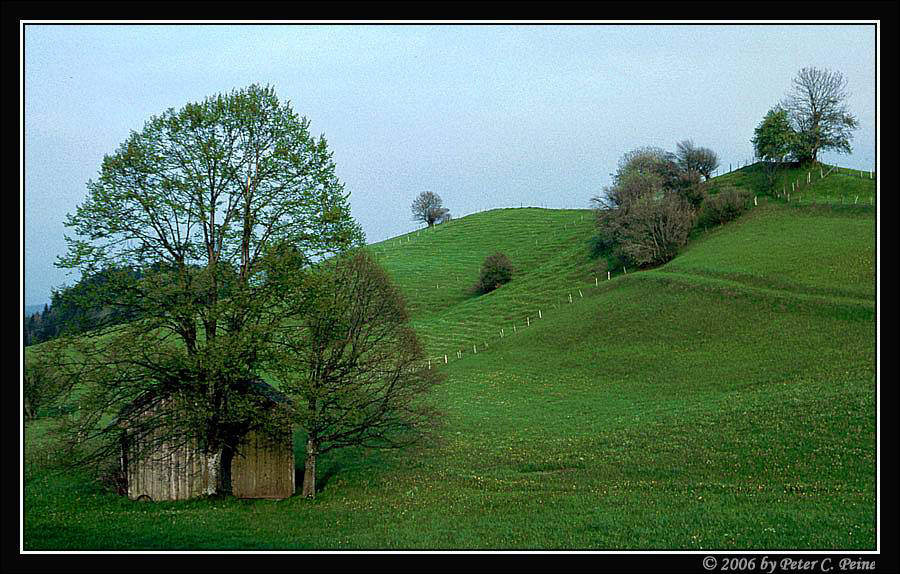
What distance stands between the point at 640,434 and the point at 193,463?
735 inches

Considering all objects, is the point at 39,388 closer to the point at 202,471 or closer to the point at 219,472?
the point at 202,471

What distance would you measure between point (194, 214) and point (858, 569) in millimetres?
20313

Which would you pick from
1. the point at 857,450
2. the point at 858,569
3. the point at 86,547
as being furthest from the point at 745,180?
the point at 86,547

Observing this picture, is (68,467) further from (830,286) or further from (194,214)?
(830,286)

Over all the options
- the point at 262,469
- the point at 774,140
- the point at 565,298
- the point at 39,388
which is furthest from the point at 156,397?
the point at 774,140

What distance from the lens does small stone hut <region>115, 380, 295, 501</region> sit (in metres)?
21.7

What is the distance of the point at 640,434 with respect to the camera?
92.1ft

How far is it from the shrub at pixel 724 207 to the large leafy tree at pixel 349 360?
5618cm

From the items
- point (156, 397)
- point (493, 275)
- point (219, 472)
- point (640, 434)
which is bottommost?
point (640, 434)

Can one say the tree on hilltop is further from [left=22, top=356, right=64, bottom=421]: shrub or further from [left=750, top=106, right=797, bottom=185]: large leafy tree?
[left=22, top=356, right=64, bottom=421]: shrub

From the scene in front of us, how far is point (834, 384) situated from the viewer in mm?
32031

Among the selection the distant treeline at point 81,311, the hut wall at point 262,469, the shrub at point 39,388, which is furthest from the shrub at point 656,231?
the shrub at point 39,388

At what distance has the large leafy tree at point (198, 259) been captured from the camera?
66.2ft

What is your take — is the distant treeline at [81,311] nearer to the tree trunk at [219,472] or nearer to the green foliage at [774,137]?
the tree trunk at [219,472]
